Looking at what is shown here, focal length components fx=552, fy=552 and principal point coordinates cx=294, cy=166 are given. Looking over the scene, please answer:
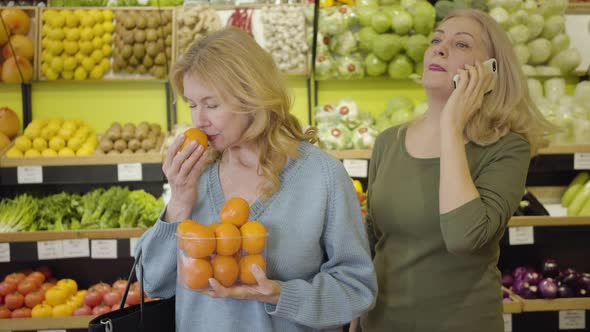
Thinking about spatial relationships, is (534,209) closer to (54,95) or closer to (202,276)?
(202,276)

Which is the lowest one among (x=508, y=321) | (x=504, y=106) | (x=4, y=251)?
(x=508, y=321)

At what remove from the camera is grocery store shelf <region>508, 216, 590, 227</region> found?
9.49 ft

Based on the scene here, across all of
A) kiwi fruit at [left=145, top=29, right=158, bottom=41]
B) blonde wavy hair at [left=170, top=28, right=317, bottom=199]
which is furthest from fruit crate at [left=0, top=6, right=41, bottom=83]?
blonde wavy hair at [left=170, top=28, right=317, bottom=199]

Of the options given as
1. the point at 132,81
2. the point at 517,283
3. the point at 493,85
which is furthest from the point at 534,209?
the point at 132,81

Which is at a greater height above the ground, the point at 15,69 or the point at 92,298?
the point at 15,69

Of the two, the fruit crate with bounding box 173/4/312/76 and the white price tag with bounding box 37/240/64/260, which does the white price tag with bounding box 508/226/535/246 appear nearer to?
the fruit crate with bounding box 173/4/312/76

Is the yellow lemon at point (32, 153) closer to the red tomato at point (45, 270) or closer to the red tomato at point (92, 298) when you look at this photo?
the red tomato at point (45, 270)

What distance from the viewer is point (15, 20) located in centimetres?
346

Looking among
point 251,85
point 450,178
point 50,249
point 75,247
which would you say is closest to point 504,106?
point 450,178

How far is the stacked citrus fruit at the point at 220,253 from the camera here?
3.79 ft

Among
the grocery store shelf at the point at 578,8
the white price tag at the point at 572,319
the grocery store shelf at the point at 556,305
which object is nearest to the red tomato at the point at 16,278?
the grocery store shelf at the point at 556,305

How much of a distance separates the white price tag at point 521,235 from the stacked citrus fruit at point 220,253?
6.86 ft

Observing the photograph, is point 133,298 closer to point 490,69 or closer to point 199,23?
point 199,23

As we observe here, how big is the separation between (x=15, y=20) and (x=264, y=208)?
2867 mm
